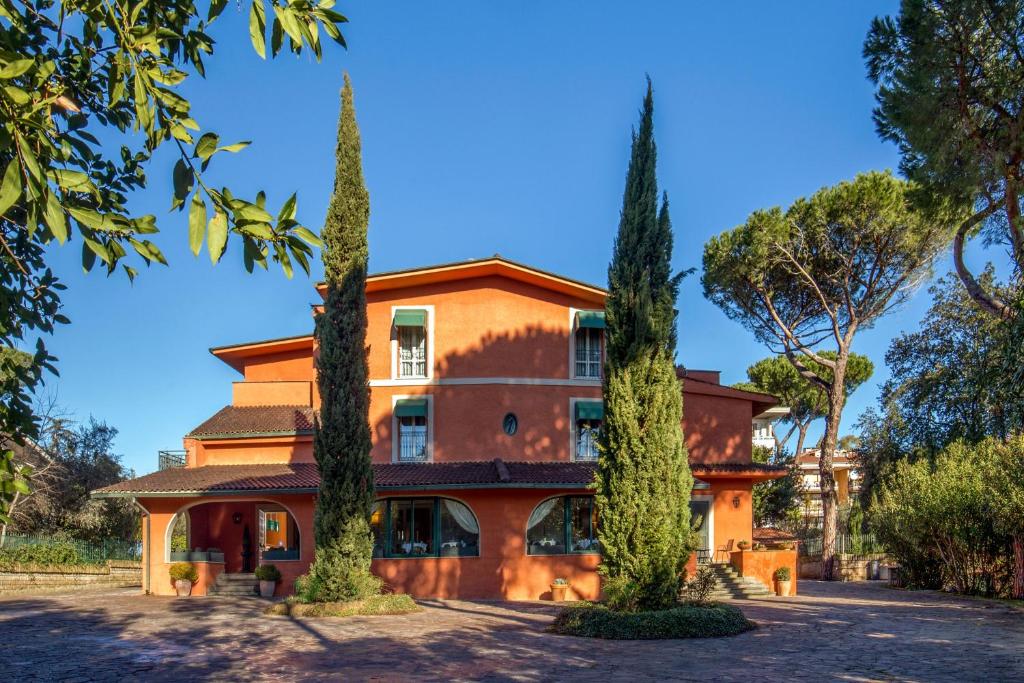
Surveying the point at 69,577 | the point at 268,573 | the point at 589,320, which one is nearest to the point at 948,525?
the point at 589,320

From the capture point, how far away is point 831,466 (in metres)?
32.3

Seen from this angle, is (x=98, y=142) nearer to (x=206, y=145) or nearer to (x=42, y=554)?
(x=206, y=145)

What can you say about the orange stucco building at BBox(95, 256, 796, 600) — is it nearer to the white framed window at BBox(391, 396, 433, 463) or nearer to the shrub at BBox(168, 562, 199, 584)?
the white framed window at BBox(391, 396, 433, 463)

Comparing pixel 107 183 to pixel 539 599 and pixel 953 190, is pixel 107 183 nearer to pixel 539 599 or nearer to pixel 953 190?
pixel 953 190

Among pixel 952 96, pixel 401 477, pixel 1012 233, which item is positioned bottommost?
pixel 401 477

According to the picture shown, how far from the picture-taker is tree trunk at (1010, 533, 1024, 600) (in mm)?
21359

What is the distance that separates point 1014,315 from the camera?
39.6 ft

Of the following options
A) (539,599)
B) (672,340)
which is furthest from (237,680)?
(539,599)

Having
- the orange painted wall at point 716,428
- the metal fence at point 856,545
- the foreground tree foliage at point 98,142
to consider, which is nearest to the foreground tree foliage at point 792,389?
the metal fence at point 856,545

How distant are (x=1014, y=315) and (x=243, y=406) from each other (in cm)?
2116

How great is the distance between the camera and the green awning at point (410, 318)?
24.5 m

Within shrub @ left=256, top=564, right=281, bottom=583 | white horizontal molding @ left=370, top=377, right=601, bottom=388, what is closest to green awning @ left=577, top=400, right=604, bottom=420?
white horizontal molding @ left=370, top=377, right=601, bottom=388

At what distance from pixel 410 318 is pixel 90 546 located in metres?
16.1

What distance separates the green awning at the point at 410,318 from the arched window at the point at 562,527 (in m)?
5.99
